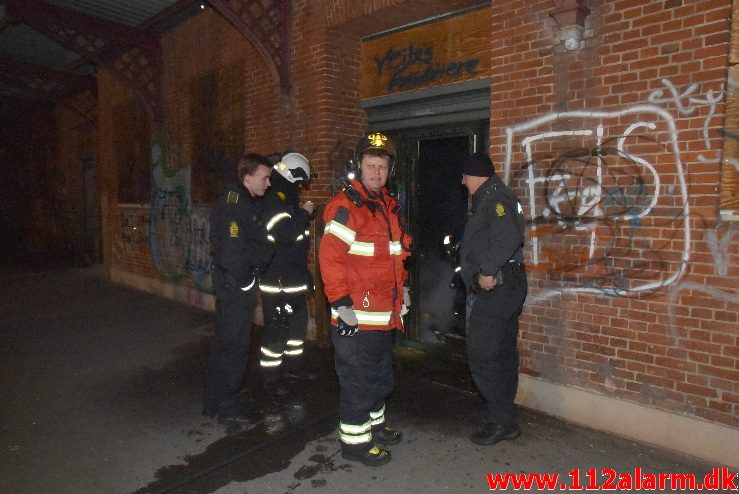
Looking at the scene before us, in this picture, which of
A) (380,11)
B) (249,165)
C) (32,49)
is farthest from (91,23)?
(249,165)

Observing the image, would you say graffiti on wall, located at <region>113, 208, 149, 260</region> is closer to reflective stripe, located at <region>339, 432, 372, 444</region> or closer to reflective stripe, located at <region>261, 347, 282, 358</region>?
reflective stripe, located at <region>261, 347, 282, 358</region>

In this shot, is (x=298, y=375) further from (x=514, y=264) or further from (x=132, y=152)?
(x=132, y=152)

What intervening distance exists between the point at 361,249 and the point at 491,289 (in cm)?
103

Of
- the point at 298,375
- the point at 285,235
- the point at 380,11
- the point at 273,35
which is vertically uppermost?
the point at 273,35

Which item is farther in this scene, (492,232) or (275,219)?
(275,219)

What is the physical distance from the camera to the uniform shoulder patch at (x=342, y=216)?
10.7ft

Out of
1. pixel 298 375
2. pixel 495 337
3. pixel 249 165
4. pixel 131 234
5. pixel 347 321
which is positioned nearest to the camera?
pixel 347 321

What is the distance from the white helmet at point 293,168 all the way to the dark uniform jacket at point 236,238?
60 centimetres

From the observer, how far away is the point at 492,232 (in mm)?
3527

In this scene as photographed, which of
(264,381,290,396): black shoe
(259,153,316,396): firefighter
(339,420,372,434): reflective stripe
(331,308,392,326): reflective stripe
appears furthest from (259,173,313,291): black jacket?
(339,420,372,434): reflective stripe

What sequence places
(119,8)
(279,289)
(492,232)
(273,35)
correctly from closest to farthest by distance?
(492,232)
(279,289)
(273,35)
(119,8)

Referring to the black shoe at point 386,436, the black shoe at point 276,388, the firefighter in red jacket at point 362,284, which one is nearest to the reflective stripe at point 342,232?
the firefighter in red jacket at point 362,284

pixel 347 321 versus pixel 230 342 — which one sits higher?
pixel 347 321

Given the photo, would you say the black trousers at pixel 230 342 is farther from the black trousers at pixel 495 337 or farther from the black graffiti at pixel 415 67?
the black graffiti at pixel 415 67
